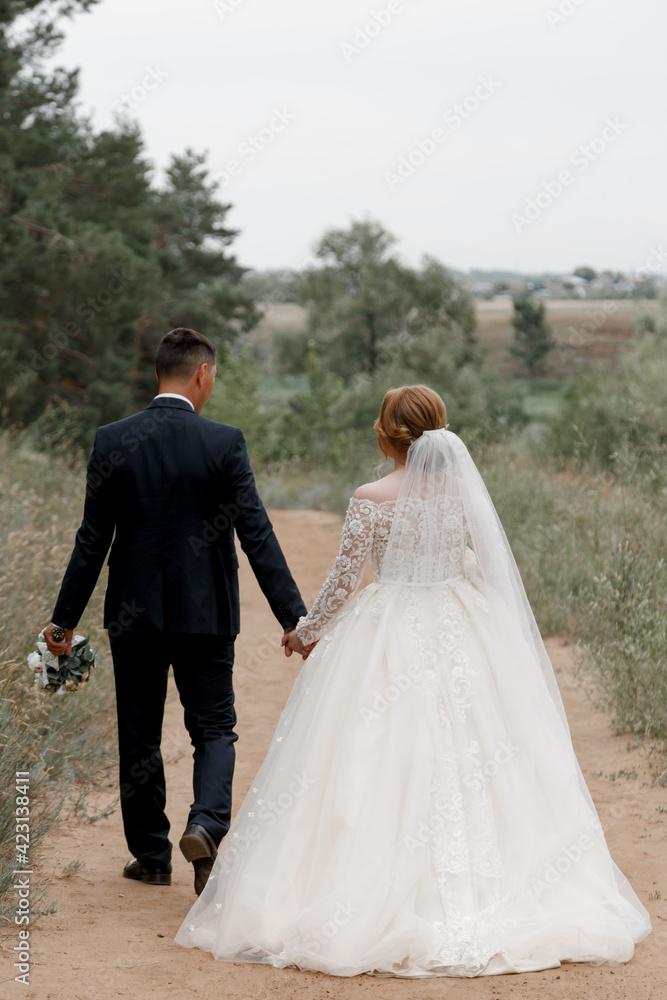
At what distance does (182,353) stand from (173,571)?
34.9 inches

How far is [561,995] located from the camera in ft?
9.68

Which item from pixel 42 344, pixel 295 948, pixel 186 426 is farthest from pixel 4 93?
pixel 295 948

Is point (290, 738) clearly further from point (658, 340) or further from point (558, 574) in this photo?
point (658, 340)

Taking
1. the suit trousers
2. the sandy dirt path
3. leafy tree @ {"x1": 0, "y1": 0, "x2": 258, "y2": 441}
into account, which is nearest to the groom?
the suit trousers

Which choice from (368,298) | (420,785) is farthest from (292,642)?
(368,298)

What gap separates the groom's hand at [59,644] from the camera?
3.98 m

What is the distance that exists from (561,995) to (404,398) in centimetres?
215

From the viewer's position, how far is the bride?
126 inches

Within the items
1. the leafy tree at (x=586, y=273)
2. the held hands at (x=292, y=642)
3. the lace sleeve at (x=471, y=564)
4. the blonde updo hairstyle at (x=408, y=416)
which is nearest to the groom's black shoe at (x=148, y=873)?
the held hands at (x=292, y=642)

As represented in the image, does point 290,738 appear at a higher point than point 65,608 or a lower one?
lower

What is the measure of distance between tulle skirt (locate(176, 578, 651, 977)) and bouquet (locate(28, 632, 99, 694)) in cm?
90

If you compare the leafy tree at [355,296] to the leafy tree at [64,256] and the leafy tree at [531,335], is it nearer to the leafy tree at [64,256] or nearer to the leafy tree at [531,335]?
the leafy tree at [64,256]

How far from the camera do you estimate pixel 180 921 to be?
368 centimetres

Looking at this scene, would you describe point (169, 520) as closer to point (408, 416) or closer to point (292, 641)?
point (292, 641)
